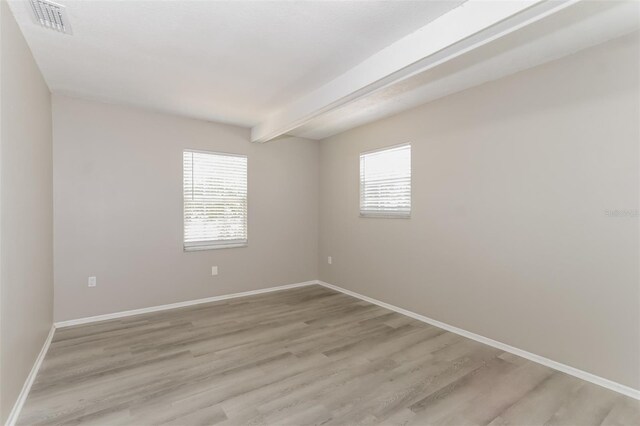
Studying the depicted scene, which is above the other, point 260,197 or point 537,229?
point 260,197

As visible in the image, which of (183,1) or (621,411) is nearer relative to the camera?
(183,1)

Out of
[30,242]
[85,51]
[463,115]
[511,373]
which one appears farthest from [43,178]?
[511,373]

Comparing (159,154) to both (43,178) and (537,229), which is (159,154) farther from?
(537,229)

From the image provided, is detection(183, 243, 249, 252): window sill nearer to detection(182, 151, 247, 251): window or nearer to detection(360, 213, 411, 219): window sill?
detection(182, 151, 247, 251): window

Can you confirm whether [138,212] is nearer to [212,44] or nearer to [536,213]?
[212,44]

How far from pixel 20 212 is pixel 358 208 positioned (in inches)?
145

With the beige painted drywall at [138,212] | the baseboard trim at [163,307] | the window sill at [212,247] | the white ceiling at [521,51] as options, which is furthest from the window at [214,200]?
the white ceiling at [521,51]

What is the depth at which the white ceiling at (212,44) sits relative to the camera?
2.03 meters

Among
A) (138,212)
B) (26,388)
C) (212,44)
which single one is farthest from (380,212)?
(26,388)

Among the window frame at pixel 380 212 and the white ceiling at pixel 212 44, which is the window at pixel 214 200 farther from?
the window frame at pixel 380 212

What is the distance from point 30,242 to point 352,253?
3673mm

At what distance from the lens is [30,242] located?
2.45 metres

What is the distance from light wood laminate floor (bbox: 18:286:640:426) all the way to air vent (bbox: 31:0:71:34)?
2.57 m

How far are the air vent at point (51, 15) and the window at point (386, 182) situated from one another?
11.1 feet
